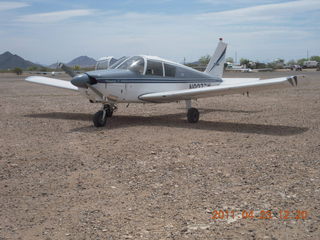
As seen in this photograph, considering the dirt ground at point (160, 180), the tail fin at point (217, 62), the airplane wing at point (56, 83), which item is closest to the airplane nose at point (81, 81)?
the dirt ground at point (160, 180)

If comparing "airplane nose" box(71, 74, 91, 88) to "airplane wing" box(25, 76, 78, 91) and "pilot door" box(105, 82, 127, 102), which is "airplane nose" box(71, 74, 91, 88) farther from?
"airplane wing" box(25, 76, 78, 91)

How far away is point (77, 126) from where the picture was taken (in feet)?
35.1

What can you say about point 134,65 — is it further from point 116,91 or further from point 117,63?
point 116,91

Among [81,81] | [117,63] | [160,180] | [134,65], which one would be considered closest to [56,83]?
[117,63]

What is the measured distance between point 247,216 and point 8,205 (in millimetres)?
2827

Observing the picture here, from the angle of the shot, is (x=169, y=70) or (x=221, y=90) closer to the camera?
(x=221, y=90)

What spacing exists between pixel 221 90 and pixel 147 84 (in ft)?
7.67

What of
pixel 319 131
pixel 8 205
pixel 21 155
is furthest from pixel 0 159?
pixel 319 131

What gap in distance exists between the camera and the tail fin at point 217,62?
15156 mm

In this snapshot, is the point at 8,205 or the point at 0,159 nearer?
the point at 8,205

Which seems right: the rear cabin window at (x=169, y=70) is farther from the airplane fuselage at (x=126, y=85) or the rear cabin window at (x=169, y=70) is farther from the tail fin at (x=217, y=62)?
the tail fin at (x=217, y=62)

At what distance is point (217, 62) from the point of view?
1521cm

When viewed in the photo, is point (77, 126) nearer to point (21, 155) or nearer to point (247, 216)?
point (21, 155)
